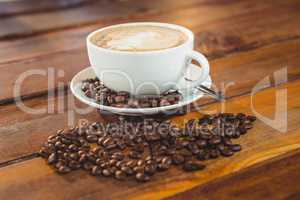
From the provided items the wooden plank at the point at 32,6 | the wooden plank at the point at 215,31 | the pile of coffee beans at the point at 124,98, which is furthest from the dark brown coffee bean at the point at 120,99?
the wooden plank at the point at 32,6

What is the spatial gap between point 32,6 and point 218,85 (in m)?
0.86

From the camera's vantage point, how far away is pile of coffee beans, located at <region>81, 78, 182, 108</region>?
0.76m

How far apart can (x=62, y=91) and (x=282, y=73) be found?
44 cm

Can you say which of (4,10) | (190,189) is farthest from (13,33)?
(190,189)

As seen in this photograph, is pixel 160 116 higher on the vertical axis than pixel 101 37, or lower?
lower

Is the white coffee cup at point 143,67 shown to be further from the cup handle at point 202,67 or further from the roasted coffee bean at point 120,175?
the roasted coffee bean at point 120,175

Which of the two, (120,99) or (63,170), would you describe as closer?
(63,170)

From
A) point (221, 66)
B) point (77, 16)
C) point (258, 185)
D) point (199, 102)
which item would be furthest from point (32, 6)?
point (258, 185)

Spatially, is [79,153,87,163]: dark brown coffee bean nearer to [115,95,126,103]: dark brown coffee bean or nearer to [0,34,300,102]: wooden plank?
[115,95,126,103]: dark brown coffee bean

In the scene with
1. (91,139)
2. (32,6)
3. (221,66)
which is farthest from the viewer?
(32,6)

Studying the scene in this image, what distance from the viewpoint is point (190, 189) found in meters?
0.59

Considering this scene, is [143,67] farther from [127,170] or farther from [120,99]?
[127,170]

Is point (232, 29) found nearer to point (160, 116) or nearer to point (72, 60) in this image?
point (72, 60)

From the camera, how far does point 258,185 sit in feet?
1.97
